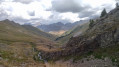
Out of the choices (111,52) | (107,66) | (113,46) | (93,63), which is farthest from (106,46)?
(107,66)

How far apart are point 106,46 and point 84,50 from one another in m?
14.5

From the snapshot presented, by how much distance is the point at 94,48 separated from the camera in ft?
243

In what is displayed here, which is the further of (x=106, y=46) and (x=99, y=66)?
(x=106, y=46)

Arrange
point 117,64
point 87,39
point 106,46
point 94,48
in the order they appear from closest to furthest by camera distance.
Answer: point 117,64 → point 106,46 → point 94,48 → point 87,39

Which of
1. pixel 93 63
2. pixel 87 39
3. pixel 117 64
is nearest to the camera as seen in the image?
pixel 117 64

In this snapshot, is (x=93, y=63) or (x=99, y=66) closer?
(x=99, y=66)

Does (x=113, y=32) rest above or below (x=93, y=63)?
above

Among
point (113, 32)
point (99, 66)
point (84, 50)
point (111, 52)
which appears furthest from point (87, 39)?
point (99, 66)

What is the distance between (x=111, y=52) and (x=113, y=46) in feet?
19.0

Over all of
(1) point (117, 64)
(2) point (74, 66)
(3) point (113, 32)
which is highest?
(3) point (113, 32)

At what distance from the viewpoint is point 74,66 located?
70.0 meters

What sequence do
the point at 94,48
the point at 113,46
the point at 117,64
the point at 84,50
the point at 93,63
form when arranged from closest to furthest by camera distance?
the point at 117,64 → the point at 93,63 → the point at 113,46 → the point at 94,48 → the point at 84,50

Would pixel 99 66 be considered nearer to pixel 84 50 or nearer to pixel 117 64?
pixel 117 64

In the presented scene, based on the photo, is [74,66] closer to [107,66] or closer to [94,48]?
[94,48]
